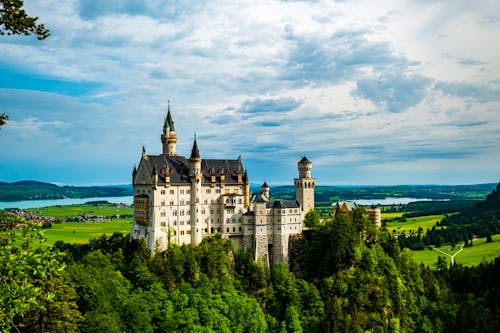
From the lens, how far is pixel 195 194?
290ft

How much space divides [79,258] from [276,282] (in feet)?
111

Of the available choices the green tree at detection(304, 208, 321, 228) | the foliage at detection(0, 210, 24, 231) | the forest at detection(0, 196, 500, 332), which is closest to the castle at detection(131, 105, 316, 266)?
the green tree at detection(304, 208, 321, 228)

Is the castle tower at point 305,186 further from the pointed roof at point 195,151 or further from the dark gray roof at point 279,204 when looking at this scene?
the pointed roof at point 195,151

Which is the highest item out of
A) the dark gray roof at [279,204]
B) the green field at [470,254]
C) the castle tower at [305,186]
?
the castle tower at [305,186]

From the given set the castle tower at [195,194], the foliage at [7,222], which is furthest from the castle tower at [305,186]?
→ the foliage at [7,222]

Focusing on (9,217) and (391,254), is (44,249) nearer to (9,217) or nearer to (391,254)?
(9,217)

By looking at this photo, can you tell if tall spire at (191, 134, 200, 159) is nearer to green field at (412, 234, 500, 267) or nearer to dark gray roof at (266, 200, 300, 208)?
dark gray roof at (266, 200, 300, 208)

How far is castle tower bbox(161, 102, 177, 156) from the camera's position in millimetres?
98625

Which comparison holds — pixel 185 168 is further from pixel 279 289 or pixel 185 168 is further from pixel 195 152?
pixel 279 289

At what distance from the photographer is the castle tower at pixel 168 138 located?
9862 centimetres

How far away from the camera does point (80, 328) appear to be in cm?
5747

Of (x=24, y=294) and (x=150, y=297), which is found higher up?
(x=24, y=294)

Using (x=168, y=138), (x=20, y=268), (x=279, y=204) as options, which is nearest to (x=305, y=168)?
(x=279, y=204)

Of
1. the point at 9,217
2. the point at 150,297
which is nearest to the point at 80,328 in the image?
the point at 150,297
